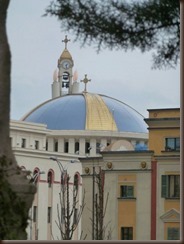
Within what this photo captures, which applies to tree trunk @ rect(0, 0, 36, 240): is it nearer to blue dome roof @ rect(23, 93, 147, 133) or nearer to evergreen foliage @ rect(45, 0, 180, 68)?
evergreen foliage @ rect(45, 0, 180, 68)

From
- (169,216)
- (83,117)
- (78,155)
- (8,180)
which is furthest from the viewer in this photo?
(83,117)

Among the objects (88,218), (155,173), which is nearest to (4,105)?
(155,173)

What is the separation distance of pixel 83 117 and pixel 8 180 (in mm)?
41199

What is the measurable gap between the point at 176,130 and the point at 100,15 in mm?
16193

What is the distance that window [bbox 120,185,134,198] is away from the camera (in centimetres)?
2611

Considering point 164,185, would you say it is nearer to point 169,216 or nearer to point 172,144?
point 169,216

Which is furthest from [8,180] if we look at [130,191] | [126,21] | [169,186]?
[130,191]

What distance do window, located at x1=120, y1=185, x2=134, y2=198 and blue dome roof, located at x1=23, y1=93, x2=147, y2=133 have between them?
11.0 metres

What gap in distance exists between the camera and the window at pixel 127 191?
2611 centimetres

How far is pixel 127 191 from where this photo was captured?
26188 millimetres

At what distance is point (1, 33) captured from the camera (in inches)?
222

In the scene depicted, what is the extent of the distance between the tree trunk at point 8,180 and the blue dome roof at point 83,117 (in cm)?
3149

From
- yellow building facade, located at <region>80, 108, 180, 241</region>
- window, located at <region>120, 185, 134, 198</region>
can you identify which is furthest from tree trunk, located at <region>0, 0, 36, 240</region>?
window, located at <region>120, 185, 134, 198</region>

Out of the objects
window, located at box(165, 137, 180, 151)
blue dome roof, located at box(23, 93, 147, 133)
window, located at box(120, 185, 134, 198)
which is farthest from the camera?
blue dome roof, located at box(23, 93, 147, 133)
